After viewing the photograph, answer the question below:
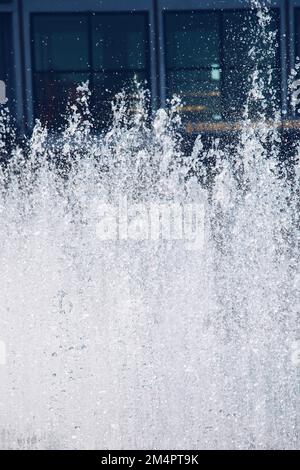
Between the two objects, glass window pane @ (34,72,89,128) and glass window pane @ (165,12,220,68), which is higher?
glass window pane @ (165,12,220,68)

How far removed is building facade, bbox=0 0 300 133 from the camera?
44.3ft

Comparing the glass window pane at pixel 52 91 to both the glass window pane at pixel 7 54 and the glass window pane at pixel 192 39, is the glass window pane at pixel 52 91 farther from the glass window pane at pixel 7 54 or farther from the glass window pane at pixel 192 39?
the glass window pane at pixel 192 39

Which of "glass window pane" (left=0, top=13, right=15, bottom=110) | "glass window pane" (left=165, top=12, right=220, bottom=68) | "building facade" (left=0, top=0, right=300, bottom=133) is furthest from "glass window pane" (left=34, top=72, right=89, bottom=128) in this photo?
"glass window pane" (left=165, top=12, right=220, bottom=68)

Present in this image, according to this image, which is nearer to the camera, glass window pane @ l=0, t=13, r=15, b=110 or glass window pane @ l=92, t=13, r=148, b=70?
glass window pane @ l=92, t=13, r=148, b=70

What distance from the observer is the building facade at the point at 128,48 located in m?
13.5

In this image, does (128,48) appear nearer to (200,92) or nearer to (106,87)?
(106,87)

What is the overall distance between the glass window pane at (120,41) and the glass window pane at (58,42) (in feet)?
0.76

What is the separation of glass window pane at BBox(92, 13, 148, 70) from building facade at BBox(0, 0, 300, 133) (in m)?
0.02

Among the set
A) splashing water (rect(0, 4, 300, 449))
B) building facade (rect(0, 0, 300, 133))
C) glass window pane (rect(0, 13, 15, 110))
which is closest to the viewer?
splashing water (rect(0, 4, 300, 449))

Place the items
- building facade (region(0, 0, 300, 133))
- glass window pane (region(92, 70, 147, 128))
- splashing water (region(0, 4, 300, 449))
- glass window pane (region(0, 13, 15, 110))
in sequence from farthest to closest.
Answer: glass window pane (region(92, 70, 147, 128)), glass window pane (region(0, 13, 15, 110)), building facade (region(0, 0, 300, 133)), splashing water (region(0, 4, 300, 449))

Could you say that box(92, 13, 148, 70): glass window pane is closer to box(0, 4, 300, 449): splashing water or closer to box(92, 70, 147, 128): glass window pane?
box(92, 70, 147, 128): glass window pane

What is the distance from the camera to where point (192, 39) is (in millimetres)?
13625

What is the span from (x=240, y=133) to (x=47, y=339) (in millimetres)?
8821

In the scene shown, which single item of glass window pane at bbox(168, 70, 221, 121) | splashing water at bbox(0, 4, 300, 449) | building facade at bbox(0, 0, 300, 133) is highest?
building facade at bbox(0, 0, 300, 133)
